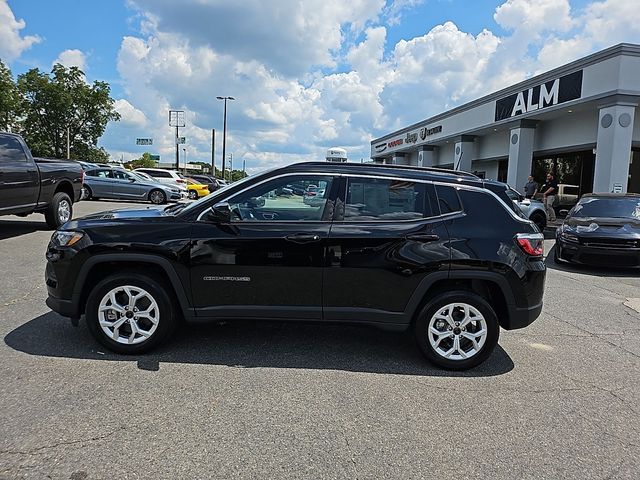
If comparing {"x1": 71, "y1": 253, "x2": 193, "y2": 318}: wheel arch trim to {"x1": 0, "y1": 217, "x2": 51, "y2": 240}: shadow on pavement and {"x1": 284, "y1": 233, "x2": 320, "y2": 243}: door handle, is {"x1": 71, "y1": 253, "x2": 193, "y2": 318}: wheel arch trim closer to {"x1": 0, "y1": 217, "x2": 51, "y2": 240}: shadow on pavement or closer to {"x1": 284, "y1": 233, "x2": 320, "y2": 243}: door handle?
{"x1": 284, "y1": 233, "x2": 320, "y2": 243}: door handle

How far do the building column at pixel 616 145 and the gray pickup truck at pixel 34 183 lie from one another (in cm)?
1638

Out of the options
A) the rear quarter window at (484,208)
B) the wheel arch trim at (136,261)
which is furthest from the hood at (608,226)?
the wheel arch trim at (136,261)

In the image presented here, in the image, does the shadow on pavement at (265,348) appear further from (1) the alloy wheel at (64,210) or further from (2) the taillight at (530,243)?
(1) the alloy wheel at (64,210)

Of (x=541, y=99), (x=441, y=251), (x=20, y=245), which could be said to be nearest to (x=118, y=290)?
(x=441, y=251)

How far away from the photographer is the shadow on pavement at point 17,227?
10352 mm

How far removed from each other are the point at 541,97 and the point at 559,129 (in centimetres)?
237

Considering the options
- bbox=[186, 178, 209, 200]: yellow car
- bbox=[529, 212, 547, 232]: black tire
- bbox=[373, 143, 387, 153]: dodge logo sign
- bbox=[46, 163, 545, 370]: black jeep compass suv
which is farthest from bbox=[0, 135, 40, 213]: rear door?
bbox=[373, 143, 387, 153]: dodge logo sign

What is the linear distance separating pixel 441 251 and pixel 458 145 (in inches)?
1055

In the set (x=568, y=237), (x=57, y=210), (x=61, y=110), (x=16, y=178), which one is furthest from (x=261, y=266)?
(x=61, y=110)

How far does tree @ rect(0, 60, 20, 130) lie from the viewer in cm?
4478

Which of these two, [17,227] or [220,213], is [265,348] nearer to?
[220,213]

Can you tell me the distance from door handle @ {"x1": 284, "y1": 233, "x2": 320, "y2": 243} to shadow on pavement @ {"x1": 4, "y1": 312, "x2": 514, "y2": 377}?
0.99 meters

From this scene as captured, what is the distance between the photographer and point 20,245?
9.12 meters

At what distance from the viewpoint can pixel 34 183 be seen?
9695 millimetres
